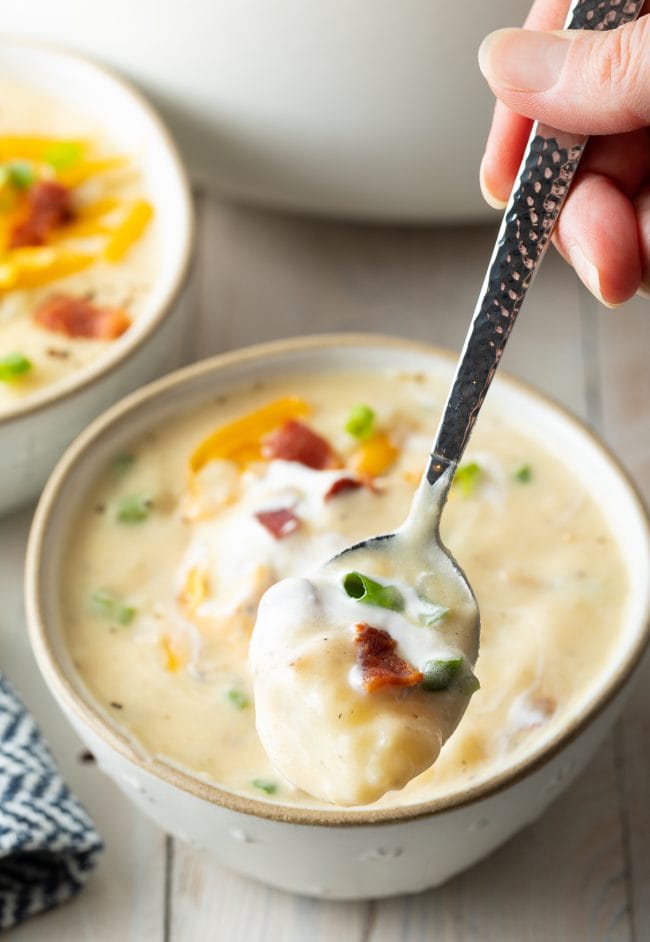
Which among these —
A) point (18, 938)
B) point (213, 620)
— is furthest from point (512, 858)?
point (18, 938)

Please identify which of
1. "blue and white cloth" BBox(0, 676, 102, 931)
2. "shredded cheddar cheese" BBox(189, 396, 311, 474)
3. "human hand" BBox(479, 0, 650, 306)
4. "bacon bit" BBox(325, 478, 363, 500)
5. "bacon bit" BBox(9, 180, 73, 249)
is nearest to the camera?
"human hand" BBox(479, 0, 650, 306)

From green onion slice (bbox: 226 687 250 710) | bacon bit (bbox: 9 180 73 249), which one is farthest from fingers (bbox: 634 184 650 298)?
bacon bit (bbox: 9 180 73 249)

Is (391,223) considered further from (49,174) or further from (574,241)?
(574,241)

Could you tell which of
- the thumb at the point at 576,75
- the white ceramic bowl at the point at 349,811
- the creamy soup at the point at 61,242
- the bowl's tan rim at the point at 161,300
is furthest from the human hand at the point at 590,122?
the creamy soup at the point at 61,242

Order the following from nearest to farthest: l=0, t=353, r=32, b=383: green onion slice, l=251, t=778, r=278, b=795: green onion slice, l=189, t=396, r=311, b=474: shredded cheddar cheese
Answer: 1. l=251, t=778, r=278, b=795: green onion slice
2. l=189, t=396, r=311, b=474: shredded cheddar cheese
3. l=0, t=353, r=32, b=383: green onion slice

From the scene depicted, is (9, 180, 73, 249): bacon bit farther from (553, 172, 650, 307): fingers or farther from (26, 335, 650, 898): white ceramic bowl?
(553, 172, 650, 307): fingers

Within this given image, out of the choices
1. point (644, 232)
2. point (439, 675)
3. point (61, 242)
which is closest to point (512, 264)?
point (644, 232)

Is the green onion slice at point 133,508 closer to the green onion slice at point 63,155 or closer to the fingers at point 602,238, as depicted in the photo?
the fingers at point 602,238
